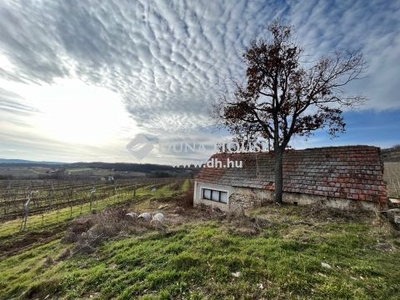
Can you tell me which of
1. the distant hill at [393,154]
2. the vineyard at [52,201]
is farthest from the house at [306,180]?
the distant hill at [393,154]

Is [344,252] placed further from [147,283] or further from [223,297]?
[147,283]

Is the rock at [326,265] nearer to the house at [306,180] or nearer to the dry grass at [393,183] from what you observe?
the house at [306,180]

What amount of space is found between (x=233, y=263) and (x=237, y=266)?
13 cm

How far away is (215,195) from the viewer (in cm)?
1861

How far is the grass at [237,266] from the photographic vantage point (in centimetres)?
414

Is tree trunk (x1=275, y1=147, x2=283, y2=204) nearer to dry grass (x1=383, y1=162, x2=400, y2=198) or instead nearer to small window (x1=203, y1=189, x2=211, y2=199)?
small window (x1=203, y1=189, x2=211, y2=199)

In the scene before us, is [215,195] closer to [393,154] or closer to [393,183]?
[393,183]

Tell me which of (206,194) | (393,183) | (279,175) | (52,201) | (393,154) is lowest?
(52,201)

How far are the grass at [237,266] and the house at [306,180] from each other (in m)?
2.74

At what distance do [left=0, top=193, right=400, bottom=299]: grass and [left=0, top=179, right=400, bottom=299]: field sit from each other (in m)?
0.02

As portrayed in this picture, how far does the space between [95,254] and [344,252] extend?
24.3 ft

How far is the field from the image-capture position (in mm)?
4172

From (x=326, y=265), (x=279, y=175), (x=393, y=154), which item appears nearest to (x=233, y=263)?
(x=326, y=265)

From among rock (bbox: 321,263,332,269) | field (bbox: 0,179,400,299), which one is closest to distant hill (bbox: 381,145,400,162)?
field (bbox: 0,179,400,299)
